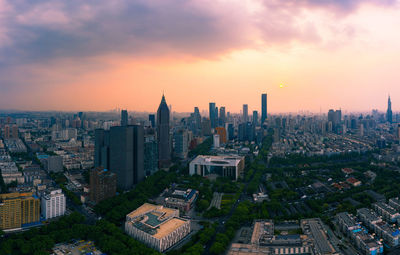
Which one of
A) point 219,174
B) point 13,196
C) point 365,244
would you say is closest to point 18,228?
point 13,196

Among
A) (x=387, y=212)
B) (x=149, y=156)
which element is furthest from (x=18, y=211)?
(x=387, y=212)

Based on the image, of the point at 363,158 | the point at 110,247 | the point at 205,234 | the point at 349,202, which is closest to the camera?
the point at 110,247

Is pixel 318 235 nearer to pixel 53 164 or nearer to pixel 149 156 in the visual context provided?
pixel 149 156

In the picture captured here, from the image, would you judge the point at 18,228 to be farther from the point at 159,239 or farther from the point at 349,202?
the point at 349,202

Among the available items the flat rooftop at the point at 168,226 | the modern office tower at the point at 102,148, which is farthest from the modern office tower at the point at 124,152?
the flat rooftop at the point at 168,226

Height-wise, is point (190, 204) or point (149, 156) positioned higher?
point (149, 156)

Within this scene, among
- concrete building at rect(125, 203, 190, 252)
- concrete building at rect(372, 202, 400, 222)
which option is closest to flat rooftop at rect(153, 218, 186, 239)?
concrete building at rect(125, 203, 190, 252)

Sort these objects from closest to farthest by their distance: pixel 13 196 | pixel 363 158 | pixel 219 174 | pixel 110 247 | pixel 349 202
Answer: pixel 110 247 < pixel 13 196 < pixel 349 202 < pixel 219 174 < pixel 363 158
